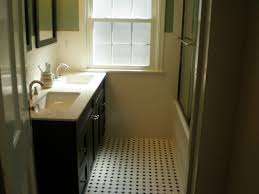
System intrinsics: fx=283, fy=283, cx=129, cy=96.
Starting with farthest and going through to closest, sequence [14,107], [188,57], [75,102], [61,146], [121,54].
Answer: [121,54] → [188,57] → [75,102] → [61,146] → [14,107]

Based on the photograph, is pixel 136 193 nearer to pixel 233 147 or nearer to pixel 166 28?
pixel 233 147

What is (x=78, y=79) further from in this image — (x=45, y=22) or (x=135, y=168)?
(x=135, y=168)

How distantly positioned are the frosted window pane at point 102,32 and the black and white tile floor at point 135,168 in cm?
124

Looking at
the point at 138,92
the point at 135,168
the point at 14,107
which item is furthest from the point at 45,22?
the point at 14,107

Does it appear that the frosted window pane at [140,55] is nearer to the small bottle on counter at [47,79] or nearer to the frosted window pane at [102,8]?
the frosted window pane at [102,8]

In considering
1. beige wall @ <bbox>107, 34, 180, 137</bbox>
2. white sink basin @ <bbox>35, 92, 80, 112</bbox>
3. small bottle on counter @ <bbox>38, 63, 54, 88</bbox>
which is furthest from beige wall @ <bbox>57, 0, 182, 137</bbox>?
white sink basin @ <bbox>35, 92, 80, 112</bbox>

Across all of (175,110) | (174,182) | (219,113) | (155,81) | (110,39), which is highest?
(110,39)

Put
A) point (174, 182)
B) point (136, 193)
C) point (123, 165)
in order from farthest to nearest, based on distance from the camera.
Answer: point (123, 165)
point (174, 182)
point (136, 193)

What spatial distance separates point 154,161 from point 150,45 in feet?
4.44

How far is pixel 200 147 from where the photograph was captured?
1307 millimetres

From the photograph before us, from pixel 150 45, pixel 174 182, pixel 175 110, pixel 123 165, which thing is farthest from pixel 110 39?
pixel 174 182

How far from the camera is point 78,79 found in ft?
10.4

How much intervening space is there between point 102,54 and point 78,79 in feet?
1.60

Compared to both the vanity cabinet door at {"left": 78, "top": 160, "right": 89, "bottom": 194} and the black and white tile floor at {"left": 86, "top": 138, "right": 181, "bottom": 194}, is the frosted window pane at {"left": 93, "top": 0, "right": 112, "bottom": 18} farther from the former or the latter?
the vanity cabinet door at {"left": 78, "top": 160, "right": 89, "bottom": 194}
